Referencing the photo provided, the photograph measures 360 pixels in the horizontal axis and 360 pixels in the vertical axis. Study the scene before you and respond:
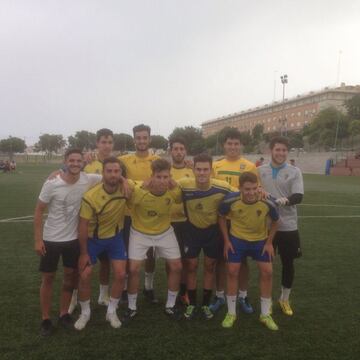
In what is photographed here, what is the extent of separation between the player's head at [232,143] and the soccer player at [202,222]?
519 mm

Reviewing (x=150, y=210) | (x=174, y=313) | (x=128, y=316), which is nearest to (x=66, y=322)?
(x=128, y=316)

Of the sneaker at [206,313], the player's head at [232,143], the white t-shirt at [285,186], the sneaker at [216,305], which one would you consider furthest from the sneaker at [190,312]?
the player's head at [232,143]

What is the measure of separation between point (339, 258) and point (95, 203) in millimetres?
4879

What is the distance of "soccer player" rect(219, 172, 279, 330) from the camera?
441 centimetres

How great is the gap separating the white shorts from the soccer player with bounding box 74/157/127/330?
0.40ft

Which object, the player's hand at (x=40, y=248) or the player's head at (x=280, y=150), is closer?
the player's hand at (x=40, y=248)

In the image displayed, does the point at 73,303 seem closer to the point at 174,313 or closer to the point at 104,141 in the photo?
the point at 174,313

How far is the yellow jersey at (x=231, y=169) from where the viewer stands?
500 cm

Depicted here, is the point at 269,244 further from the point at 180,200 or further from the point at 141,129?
the point at 141,129

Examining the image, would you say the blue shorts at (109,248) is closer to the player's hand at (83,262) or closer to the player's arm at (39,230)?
the player's hand at (83,262)

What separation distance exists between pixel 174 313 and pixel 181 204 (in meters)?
1.26

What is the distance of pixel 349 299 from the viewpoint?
5098mm

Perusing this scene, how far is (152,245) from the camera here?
15.0ft

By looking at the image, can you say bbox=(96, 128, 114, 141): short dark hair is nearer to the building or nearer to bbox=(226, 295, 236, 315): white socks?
bbox=(226, 295, 236, 315): white socks
